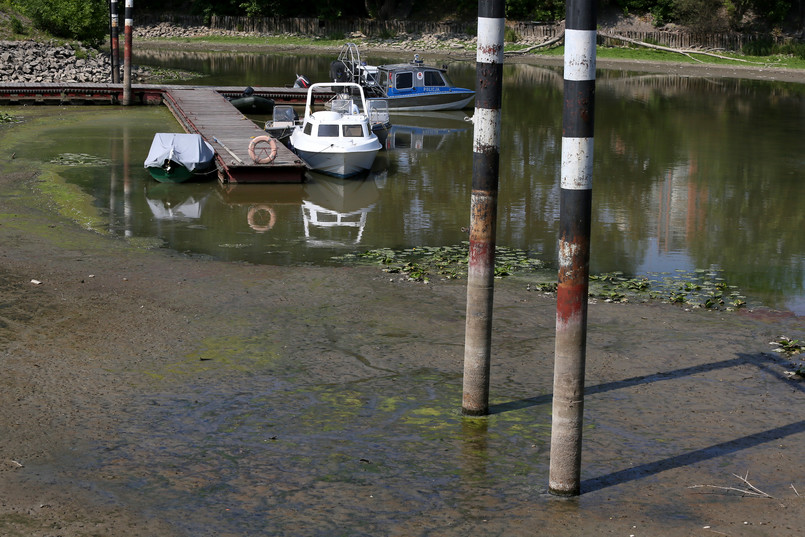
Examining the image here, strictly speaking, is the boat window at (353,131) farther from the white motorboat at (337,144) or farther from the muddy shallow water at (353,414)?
the muddy shallow water at (353,414)

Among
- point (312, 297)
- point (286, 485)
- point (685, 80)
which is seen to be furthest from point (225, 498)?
point (685, 80)

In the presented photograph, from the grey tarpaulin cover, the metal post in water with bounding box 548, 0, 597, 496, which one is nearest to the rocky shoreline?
the grey tarpaulin cover

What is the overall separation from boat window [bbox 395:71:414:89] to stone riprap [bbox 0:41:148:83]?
16053mm

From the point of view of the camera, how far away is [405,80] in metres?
41.9

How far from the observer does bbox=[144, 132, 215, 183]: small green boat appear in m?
24.3

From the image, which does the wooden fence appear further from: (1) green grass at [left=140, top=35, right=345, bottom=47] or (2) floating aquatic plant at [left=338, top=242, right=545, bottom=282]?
(2) floating aquatic plant at [left=338, top=242, right=545, bottom=282]

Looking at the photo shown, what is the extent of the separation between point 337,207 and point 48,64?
3221 centimetres

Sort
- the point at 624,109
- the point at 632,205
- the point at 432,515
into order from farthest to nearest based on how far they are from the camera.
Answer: the point at 624,109, the point at 632,205, the point at 432,515

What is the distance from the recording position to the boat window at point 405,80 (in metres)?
41.7

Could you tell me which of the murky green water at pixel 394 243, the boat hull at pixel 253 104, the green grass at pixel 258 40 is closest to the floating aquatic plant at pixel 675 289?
the murky green water at pixel 394 243

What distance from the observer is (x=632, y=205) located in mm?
22828

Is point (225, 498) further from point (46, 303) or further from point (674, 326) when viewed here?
point (674, 326)

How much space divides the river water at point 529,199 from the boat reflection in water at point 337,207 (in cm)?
5

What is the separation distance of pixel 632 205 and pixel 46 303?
1405 centimetres
